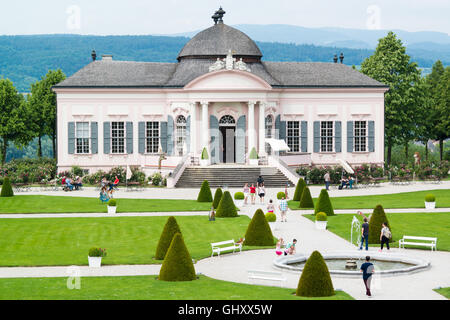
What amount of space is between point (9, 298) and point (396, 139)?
62.7 metres

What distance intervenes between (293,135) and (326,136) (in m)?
2.74

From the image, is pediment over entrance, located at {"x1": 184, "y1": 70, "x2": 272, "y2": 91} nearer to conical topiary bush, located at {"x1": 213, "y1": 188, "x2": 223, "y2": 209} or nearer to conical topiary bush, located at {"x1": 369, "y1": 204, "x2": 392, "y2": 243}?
conical topiary bush, located at {"x1": 213, "y1": 188, "x2": 223, "y2": 209}

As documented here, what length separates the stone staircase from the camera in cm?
5662

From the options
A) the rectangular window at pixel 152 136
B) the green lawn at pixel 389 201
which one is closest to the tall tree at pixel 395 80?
the green lawn at pixel 389 201

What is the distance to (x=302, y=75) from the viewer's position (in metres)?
65.8

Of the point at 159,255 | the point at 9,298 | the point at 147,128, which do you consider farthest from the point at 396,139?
the point at 9,298

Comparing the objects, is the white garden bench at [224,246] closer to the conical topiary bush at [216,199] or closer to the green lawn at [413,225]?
the green lawn at [413,225]

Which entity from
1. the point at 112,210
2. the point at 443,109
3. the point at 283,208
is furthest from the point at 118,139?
the point at 443,109

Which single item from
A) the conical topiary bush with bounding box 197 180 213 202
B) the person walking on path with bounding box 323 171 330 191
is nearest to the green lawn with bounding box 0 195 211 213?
the conical topiary bush with bounding box 197 180 213 202

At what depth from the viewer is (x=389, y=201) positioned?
1901 inches

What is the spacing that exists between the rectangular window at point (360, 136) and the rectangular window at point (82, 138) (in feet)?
71.4

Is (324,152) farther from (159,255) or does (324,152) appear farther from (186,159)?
(159,255)
